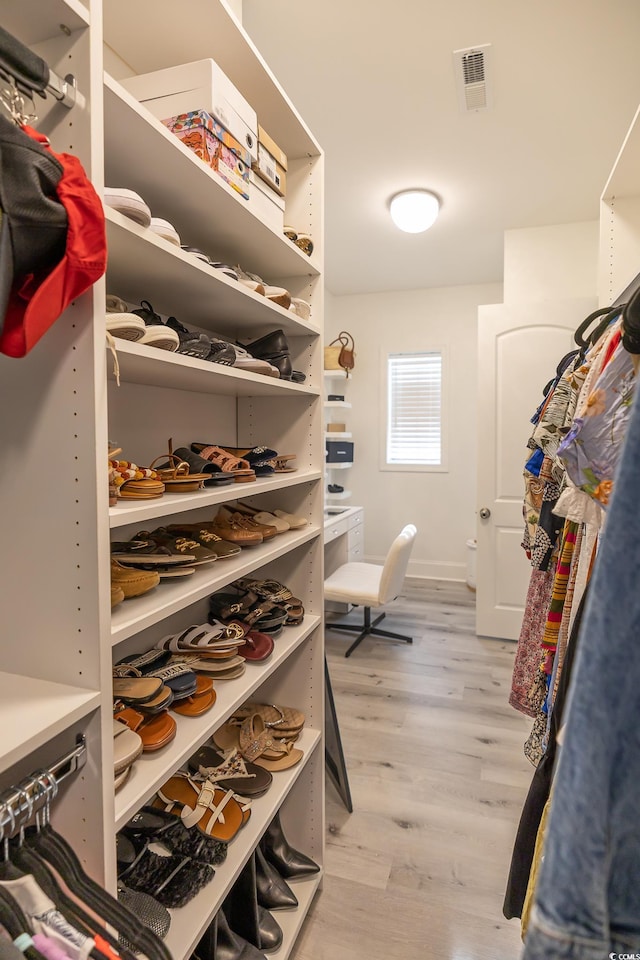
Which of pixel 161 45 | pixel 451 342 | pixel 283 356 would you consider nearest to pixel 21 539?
pixel 283 356

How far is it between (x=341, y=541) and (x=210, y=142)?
315cm

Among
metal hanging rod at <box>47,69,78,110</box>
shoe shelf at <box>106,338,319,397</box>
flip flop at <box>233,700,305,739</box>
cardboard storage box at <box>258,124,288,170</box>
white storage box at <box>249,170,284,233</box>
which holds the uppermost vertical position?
cardboard storage box at <box>258,124,288,170</box>

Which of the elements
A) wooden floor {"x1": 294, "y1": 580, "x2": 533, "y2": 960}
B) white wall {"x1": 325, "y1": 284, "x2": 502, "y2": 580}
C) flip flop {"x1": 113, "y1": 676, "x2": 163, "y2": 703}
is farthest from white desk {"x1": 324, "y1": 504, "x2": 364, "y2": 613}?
flip flop {"x1": 113, "y1": 676, "x2": 163, "y2": 703}

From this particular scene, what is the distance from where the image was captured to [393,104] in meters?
2.18

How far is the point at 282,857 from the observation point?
154 cm

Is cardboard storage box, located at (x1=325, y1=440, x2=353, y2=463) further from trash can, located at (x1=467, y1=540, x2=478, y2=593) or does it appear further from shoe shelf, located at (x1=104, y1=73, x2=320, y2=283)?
shoe shelf, located at (x1=104, y1=73, x2=320, y2=283)

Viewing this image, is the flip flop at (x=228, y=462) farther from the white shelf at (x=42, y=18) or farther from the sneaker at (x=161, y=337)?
the white shelf at (x=42, y=18)

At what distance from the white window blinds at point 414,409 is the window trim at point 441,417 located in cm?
2

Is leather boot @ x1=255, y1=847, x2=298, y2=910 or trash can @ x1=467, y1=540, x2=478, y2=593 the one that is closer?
leather boot @ x1=255, y1=847, x2=298, y2=910

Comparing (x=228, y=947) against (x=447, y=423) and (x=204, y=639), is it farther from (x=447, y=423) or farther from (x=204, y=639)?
(x=447, y=423)

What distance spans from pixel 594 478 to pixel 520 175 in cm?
256

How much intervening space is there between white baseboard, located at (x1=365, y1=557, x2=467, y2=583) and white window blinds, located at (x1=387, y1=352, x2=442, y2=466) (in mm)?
954

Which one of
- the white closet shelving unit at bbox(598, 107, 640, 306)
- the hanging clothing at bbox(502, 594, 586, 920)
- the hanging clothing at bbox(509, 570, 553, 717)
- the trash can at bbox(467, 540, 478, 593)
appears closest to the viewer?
the hanging clothing at bbox(502, 594, 586, 920)

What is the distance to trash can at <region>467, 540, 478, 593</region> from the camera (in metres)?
4.46
